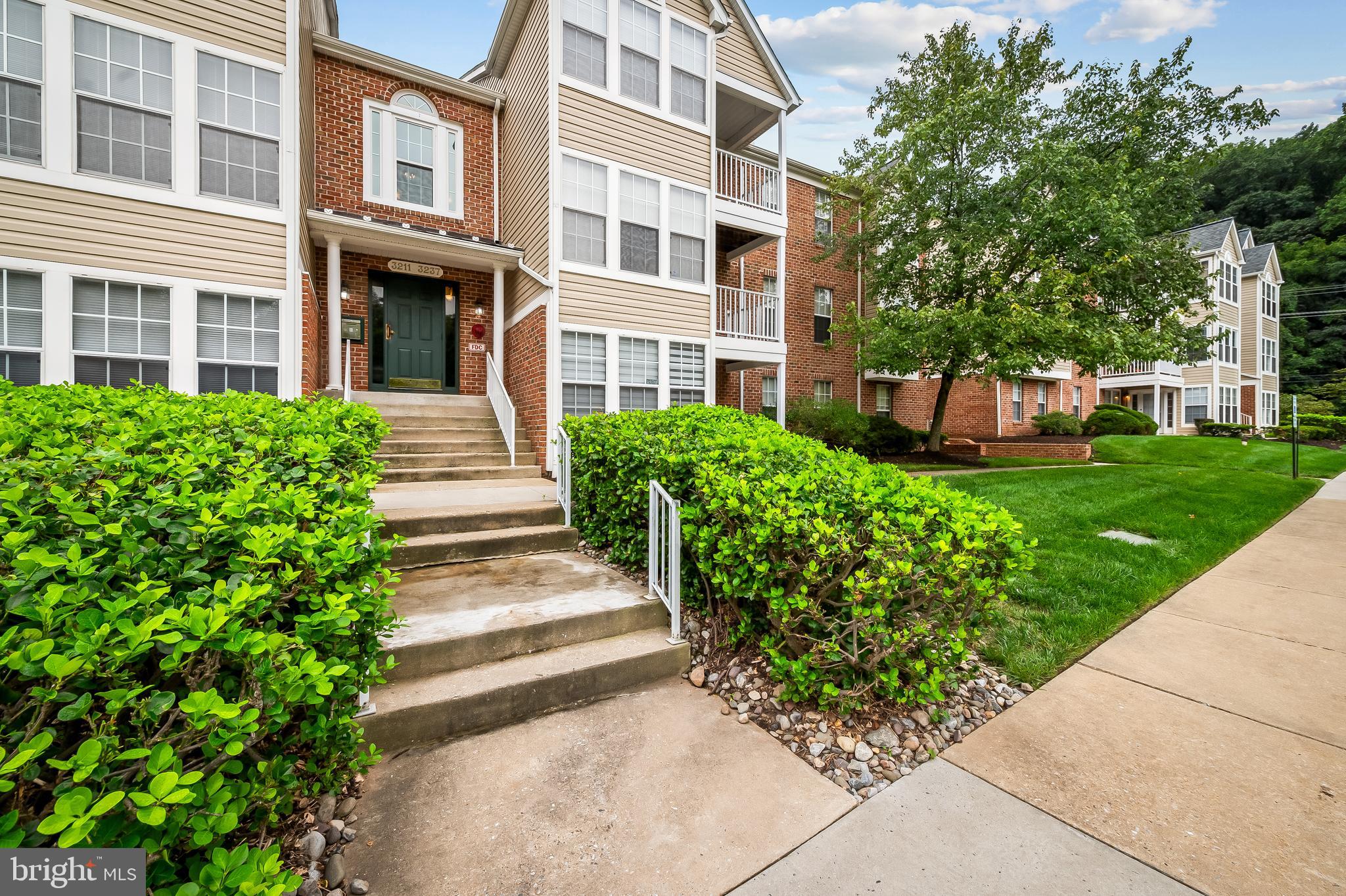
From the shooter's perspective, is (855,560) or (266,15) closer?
(855,560)

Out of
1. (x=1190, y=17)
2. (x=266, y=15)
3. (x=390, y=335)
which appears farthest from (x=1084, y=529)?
(x=1190, y=17)

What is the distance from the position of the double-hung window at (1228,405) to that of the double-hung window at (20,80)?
37668 millimetres

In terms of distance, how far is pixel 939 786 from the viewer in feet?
7.52

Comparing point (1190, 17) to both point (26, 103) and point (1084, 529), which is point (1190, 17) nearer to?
point (1084, 529)

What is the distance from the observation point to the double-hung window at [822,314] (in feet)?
49.7

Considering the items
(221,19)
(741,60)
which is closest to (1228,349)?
(741,60)

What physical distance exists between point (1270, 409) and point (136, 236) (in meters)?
45.1

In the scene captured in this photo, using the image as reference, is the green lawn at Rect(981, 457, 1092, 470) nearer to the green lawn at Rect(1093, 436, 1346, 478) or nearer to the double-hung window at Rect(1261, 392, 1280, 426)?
the green lawn at Rect(1093, 436, 1346, 478)

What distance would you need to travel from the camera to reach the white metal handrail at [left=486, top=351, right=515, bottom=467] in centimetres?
770

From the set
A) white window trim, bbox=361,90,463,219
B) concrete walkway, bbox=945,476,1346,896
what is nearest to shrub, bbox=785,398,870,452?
white window trim, bbox=361,90,463,219

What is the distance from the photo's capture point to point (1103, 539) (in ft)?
18.3

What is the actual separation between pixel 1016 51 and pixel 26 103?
18025 mm

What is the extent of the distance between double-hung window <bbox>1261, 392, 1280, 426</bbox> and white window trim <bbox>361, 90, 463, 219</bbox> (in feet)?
132

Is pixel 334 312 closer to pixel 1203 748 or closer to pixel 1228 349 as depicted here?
pixel 1203 748
